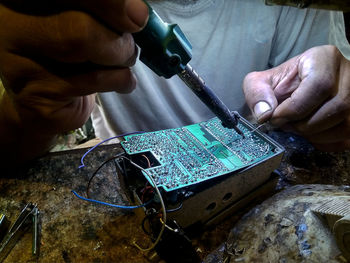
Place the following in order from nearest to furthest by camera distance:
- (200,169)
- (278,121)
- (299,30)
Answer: (200,169)
(278,121)
(299,30)

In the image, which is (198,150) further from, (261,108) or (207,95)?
(261,108)

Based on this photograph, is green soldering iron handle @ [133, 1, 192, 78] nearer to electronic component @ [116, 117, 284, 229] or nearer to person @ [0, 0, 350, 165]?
person @ [0, 0, 350, 165]

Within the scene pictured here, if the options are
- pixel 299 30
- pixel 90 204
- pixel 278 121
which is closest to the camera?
pixel 90 204

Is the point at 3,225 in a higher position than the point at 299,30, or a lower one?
lower

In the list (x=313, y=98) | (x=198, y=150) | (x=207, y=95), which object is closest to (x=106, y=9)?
(x=207, y=95)

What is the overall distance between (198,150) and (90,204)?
0.39m

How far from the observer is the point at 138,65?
1.08 m

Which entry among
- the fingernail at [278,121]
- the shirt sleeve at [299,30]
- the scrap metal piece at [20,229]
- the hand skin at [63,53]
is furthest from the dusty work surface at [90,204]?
the shirt sleeve at [299,30]

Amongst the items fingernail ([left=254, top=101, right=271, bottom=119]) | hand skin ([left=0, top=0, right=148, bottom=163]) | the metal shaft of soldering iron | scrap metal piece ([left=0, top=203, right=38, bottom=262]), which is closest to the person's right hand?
hand skin ([left=0, top=0, right=148, bottom=163])

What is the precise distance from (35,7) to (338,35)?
1.68 feet

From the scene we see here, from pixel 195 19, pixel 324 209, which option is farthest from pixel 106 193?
pixel 195 19

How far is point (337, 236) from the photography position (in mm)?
477

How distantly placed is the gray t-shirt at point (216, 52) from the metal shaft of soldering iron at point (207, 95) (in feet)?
1.40

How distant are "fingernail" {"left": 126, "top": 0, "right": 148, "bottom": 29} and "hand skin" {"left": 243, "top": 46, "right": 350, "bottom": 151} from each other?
592 mm
